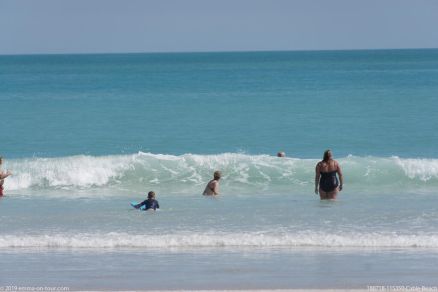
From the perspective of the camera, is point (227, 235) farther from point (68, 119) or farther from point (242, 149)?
point (68, 119)

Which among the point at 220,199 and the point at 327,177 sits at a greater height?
the point at 327,177

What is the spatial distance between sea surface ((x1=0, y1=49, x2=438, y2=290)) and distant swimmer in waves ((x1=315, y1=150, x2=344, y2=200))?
0.33 metres

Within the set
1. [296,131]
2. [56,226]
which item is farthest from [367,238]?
[296,131]

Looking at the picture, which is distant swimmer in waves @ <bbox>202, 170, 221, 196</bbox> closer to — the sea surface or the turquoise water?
the sea surface

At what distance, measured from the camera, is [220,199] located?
18.8 metres

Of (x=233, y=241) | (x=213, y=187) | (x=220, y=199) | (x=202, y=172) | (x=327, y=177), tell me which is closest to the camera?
(x=233, y=241)

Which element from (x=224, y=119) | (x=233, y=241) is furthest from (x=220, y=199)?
(x=224, y=119)

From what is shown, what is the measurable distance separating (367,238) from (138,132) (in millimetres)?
23953

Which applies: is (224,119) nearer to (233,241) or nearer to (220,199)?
(220,199)

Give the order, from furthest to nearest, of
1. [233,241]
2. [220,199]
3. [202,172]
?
[202,172] < [220,199] < [233,241]

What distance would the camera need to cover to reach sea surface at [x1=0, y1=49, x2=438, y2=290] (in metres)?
11.9

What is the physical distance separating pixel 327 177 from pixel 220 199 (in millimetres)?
2584

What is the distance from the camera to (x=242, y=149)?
3206cm

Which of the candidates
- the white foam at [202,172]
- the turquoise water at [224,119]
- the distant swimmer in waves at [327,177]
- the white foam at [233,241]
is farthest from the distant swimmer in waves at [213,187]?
the turquoise water at [224,119]
